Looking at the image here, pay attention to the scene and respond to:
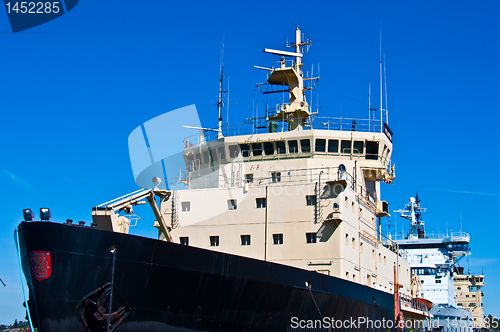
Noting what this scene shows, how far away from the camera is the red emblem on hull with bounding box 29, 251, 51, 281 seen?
12906mm

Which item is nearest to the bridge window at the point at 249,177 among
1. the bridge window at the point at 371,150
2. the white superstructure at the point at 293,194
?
the white superstructure at the point at 293,194

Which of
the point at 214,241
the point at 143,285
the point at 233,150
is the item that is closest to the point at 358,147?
the point at 233,150

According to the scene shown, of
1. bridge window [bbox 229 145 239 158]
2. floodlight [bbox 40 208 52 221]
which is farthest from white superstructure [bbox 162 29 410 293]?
floodlight [bbox 40 208 52 221]

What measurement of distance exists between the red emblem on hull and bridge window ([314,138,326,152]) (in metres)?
12.3

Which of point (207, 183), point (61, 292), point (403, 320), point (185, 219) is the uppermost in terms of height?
point (207, 183)

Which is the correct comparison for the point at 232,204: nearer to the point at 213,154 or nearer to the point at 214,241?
the point at 214,241

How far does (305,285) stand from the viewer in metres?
16.7

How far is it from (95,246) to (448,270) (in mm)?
37410

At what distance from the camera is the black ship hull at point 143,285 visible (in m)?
12.9

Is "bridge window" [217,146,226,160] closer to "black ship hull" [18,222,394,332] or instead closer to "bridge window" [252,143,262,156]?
"bridge window" [252,143,262,156]

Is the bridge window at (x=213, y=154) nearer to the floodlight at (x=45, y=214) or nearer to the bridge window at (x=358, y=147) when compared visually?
the bridge window at (x=358, y=147)

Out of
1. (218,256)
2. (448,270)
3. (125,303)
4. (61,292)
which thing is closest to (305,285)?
(218,256)

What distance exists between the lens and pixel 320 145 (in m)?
22.2

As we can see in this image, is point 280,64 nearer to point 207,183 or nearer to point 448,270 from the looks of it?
point 207,183
